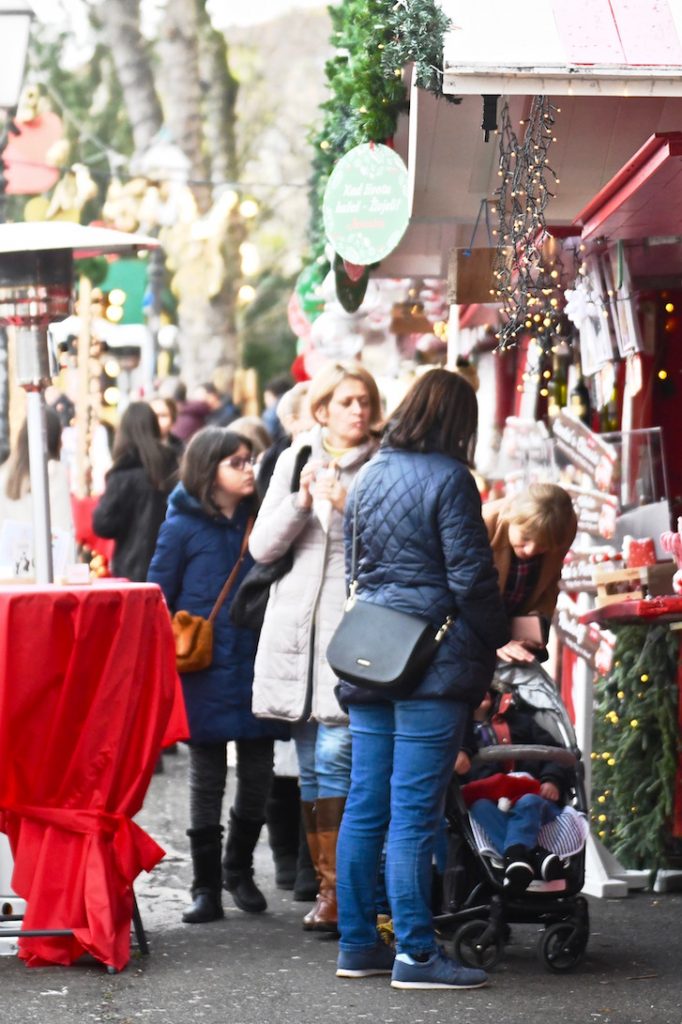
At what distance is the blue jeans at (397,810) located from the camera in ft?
20.6

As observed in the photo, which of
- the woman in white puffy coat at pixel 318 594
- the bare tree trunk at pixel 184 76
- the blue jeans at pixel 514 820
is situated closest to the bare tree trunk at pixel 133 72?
the bare tree trunk at pixel 184 76

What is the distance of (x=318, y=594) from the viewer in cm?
736

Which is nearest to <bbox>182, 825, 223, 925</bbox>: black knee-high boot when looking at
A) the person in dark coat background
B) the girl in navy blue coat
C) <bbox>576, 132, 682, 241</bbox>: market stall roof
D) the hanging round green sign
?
the girl in navy blue coat

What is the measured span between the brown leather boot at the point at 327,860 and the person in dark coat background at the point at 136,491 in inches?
154

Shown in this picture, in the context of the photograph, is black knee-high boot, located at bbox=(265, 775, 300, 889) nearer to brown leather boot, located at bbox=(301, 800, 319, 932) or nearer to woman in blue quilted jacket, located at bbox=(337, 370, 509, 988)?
brown leather boot, located at bbox=(301, 800, 319, 932)

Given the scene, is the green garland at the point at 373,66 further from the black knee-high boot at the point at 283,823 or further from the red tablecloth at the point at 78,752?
the black knee-high boot at the point at 283,823

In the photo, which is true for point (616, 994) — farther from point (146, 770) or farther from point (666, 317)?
point (666, 317)

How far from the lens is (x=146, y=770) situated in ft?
22.0

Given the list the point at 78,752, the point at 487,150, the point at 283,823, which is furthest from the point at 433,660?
the point at 487,150

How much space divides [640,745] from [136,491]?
3.96m

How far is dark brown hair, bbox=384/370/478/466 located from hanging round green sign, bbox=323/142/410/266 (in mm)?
1719

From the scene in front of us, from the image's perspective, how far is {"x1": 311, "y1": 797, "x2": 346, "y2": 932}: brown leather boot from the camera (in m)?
7.21

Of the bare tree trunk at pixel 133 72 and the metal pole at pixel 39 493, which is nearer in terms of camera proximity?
the metal pole at pixel 39 493

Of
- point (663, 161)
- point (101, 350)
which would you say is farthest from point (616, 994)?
point (101, 350)
